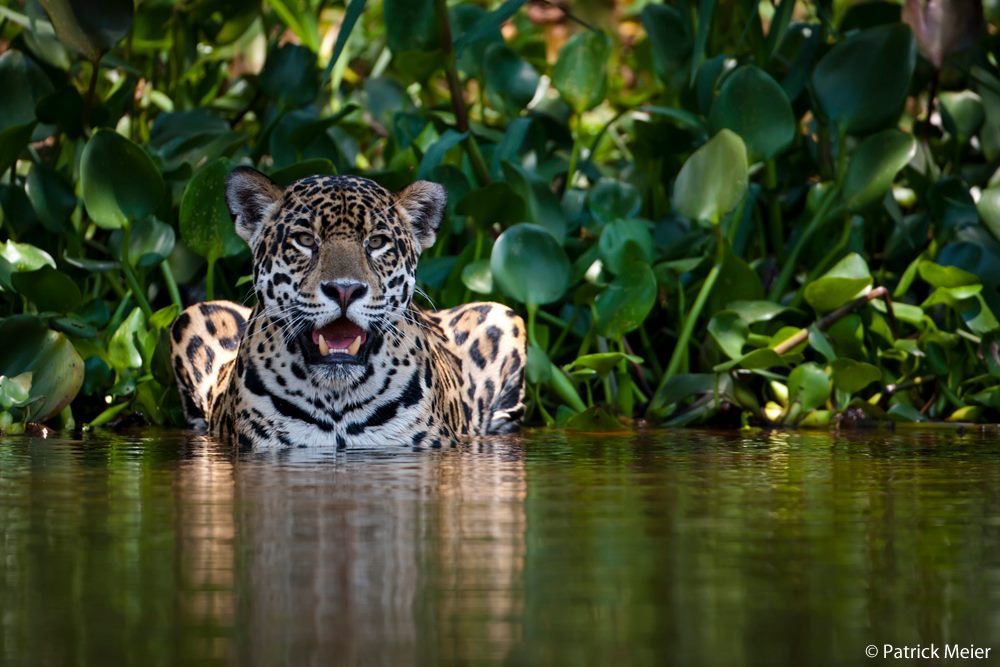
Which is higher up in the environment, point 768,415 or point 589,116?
point 589,116

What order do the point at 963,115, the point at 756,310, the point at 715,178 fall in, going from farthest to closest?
1. the point at 963,115
2. the point at 756,310
3. the point at 715,178

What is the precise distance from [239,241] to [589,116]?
5.25 meters

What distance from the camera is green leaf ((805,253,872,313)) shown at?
29.6ft

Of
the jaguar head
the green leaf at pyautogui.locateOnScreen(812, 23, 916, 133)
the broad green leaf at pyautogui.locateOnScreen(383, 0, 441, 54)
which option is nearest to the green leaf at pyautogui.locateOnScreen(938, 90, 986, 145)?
the green leaf at pyautogui.locateOnScreen(812, 23, 916, 133)

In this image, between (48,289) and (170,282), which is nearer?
(48,289)

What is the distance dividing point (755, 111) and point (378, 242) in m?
2.66

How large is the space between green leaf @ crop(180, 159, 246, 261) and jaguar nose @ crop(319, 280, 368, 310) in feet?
6.34

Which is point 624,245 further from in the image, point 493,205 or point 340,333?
point 340,333

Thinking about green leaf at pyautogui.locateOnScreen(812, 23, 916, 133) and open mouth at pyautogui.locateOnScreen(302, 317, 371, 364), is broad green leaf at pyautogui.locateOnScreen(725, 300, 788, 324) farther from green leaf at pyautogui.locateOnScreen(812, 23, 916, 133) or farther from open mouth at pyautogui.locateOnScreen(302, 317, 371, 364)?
open mouth at pyautogui.locateOnScreen(302, 317, 371, 364)

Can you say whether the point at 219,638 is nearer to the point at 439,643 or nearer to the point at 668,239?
the point at 439,643

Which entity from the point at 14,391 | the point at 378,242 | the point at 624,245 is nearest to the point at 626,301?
the point at 624,245

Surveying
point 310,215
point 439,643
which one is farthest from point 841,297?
point 439,643

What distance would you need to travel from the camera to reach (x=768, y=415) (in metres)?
9.20

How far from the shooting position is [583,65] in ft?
34.0
